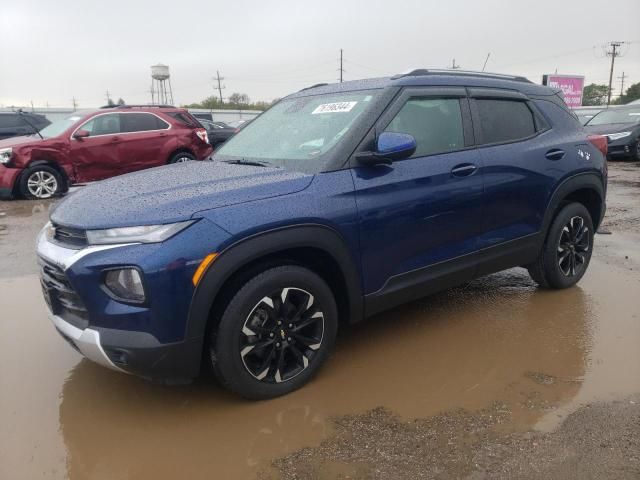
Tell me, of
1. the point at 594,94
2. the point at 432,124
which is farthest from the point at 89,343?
the point at 594,94

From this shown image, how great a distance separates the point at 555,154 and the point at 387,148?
6.06ft

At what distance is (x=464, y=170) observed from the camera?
3494mm

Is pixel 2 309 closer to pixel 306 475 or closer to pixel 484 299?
pixel 306 475

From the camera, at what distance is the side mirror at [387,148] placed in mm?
3016

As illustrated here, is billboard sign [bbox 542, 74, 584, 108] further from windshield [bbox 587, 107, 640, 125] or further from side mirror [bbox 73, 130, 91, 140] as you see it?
side mirror [bbox 73, 130, 91, 140]

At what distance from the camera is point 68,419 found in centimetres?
275

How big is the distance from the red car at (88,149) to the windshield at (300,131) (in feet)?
21.3

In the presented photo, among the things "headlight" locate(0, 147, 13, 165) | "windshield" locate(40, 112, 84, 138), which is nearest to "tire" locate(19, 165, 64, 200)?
"headlight" locate(0, 147, 13, 165)

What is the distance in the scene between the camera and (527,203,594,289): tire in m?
4.28

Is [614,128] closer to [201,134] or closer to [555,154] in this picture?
[201,134]

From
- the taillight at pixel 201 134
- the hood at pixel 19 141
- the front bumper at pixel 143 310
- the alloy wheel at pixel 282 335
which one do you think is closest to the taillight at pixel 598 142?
the alloy wheel at pixel 282 335

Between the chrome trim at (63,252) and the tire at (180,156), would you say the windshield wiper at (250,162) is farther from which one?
the tire at (180,156)

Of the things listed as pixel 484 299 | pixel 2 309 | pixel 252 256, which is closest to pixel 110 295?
pixel 252 256

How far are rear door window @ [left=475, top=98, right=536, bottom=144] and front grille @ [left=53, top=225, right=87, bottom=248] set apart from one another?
8.90 feet
